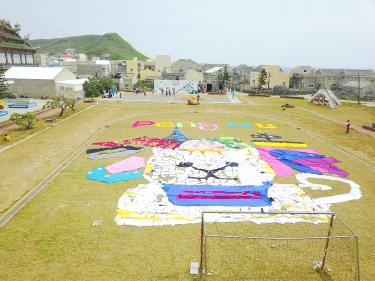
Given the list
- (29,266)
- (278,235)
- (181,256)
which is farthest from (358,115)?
(29,266)

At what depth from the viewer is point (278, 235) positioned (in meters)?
14.2

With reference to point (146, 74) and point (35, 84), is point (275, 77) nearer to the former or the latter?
point (146, 74)

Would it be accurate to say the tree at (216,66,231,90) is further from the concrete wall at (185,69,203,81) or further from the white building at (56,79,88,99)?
the white building at (56,79,88,99)

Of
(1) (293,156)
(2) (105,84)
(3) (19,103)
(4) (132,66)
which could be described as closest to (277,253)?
(1) (293,156)

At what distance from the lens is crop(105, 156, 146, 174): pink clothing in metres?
21.8

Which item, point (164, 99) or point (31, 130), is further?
point (164, 99)

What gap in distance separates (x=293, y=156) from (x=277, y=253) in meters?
14.4

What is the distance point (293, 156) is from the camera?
25.8 m

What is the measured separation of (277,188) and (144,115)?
27462mm

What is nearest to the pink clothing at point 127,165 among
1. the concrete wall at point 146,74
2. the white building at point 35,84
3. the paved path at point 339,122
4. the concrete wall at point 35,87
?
the paved path at point 339,122

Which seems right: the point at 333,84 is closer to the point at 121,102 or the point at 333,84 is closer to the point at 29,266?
the point at 121,102

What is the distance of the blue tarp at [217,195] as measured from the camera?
17141 mm

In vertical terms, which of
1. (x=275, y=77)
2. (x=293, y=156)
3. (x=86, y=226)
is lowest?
(x=86, y=226)

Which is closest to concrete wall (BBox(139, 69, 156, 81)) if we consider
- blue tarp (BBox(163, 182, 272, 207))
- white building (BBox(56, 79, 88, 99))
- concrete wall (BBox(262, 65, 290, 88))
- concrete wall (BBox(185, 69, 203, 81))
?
concrete wall (BBox(185, 69, 203, 81))
